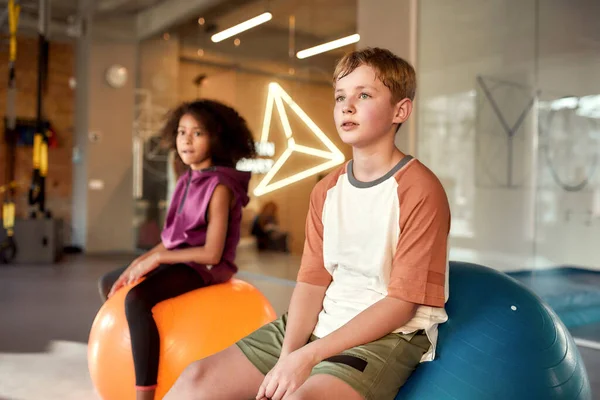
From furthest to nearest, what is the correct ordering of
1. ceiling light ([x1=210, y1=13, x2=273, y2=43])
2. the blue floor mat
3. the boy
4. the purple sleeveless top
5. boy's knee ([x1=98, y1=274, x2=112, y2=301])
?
1. ceiling light ([x1=210, y1=13, x2=273, y2=43])
2. the blue floor mat
3. boy's knee ([x1=98, y1=274, x2=112, y2=301])
4. the purple sleeveless top
5. the boy

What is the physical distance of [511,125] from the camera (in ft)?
13.6

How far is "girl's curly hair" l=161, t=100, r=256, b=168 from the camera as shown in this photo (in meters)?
2.48

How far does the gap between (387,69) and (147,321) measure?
119 centimetres

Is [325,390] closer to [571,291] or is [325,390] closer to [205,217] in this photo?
[205,217]

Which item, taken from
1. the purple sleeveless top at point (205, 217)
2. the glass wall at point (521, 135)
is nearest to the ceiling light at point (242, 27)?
the glass wall at point (521, 135)

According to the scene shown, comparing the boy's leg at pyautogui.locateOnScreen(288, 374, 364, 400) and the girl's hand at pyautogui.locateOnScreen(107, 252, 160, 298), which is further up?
the girl's hand at pyautogui.locateOnScreen(107, 252, 160, 298)

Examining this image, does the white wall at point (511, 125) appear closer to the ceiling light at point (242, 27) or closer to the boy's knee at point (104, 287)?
the ceiling light at point (242, 27)

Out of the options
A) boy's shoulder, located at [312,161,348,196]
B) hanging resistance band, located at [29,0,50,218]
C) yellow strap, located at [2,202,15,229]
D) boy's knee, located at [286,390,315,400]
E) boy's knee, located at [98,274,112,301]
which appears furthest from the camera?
hanging resistance band, located at [29,0,50,218]

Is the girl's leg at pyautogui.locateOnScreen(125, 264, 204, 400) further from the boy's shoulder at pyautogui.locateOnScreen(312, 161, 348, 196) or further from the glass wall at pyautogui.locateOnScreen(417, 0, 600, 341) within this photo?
the glass wall at pyautogui.locateOnScreen(417, 0, 600, 341)

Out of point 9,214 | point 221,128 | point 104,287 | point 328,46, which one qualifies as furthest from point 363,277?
point 9,214

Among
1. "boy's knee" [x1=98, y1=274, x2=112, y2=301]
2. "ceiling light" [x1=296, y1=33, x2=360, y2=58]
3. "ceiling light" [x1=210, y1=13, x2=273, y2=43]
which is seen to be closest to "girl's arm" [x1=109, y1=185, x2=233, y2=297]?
"boy's knee" [x1=98, y1=274, x2=112, y2=301]

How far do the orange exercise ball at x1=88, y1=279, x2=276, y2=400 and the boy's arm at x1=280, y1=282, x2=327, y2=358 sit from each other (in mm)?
712

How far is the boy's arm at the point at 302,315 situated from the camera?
1.42 m

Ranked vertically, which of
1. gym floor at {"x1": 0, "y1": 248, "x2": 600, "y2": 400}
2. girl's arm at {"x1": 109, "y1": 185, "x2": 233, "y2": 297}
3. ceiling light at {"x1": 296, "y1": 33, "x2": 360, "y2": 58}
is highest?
ceiling light at {"x1": 296, "y1": 33, "x2": 360, "y2": 58}
